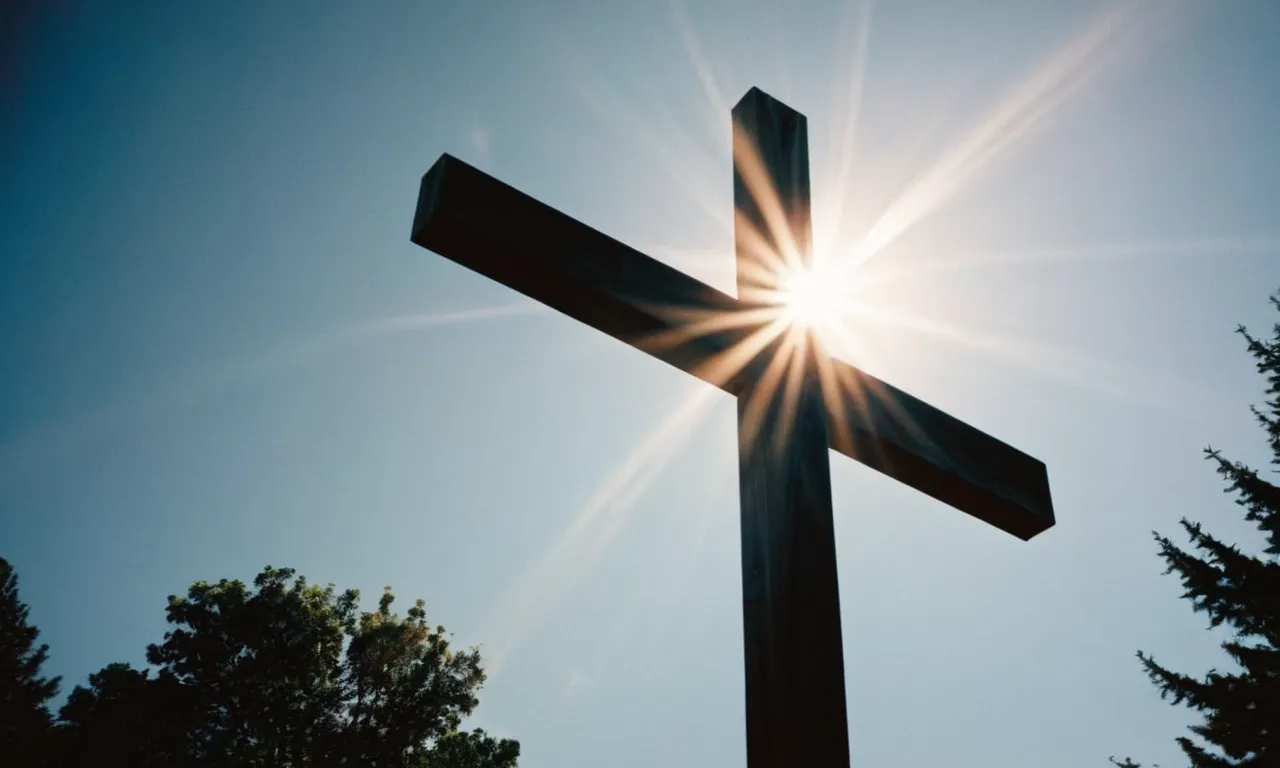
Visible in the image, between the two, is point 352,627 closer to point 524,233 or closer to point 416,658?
point 416,658

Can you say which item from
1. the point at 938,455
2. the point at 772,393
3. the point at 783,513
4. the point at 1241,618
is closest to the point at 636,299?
the point at 772,393

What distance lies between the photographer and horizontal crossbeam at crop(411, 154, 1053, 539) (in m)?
1.64

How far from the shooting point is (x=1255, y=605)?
11.0 meters

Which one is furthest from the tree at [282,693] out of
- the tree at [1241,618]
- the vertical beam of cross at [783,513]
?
the vertical beam of cross at [783,513]

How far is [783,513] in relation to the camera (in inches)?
63.1

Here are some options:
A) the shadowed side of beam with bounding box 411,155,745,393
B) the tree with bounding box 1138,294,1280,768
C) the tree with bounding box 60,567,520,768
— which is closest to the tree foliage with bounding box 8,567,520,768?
the tree with bounding box 60,567,520,768

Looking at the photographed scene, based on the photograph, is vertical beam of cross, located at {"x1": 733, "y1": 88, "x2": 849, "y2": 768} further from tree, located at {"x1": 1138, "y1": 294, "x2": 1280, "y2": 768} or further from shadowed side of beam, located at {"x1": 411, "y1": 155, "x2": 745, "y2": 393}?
tree, located at {"x1": 1138, "y1": 294, "x2": 1280, "y2": 768}

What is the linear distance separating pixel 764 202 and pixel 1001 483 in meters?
1.01

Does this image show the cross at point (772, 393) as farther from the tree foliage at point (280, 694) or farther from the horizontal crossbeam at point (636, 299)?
the tree foliage at point (280, 694)

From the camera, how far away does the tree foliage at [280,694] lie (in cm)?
1925

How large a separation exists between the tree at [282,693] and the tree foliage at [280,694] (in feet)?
0.09

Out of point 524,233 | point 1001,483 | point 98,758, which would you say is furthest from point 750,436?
point 98,758

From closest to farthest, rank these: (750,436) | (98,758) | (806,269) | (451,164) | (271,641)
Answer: (451,164)
(750,436)
(806,269)
(98,758)
(271,641)

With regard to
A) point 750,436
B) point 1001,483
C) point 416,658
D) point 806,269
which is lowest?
point 750,436
